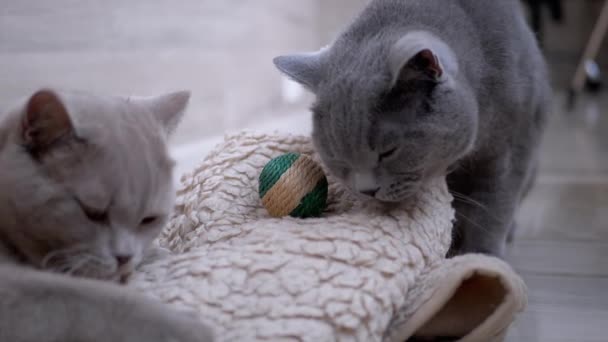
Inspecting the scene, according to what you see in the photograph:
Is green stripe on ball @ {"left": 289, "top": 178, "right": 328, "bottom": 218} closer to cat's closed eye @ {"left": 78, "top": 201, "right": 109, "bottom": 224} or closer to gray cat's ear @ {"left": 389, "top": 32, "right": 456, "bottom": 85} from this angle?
gray cat's ear @ {"left": 389, "top": 32, "right": 456, "bottom": 85}

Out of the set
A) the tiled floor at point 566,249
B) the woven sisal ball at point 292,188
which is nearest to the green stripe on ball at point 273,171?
the woven sisal ball at point 292,188

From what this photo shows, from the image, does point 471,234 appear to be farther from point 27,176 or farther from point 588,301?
point 27,176

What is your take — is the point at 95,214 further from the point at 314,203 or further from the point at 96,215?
the point at 314,203

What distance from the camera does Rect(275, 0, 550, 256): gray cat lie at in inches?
46.1

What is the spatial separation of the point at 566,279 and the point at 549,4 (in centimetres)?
401

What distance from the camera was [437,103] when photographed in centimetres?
119

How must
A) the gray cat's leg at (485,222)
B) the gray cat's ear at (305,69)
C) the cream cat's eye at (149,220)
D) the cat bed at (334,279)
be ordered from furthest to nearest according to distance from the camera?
the gray cat's leg at (485,222) < the gray cat's ear at (305,69) < the cream cat's eye at (149,220) < the cat bed at (334,279)

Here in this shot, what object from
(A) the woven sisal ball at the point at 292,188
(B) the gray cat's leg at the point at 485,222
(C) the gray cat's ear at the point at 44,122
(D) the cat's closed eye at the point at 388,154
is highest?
(C) the gray cat's ear at the point at 44,122

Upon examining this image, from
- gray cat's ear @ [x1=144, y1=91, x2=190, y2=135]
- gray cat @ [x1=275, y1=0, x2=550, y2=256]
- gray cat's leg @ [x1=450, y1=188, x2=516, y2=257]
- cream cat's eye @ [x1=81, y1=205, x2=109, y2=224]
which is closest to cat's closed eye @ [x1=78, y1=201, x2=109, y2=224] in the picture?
cream cat's eye @ [x1=81, y1=205, x2=109, y2=224]

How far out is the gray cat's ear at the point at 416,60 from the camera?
3.65ft

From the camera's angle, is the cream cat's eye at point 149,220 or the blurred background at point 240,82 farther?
the blurred background at point 240,82

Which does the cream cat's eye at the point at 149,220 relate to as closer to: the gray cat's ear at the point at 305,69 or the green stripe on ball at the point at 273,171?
the green stripe on ball at the point at 273,171

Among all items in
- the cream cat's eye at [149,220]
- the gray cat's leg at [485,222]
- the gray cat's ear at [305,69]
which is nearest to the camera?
the cream cat's eye at [149,220]

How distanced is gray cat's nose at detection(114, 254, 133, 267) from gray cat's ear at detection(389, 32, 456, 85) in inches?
22.0
